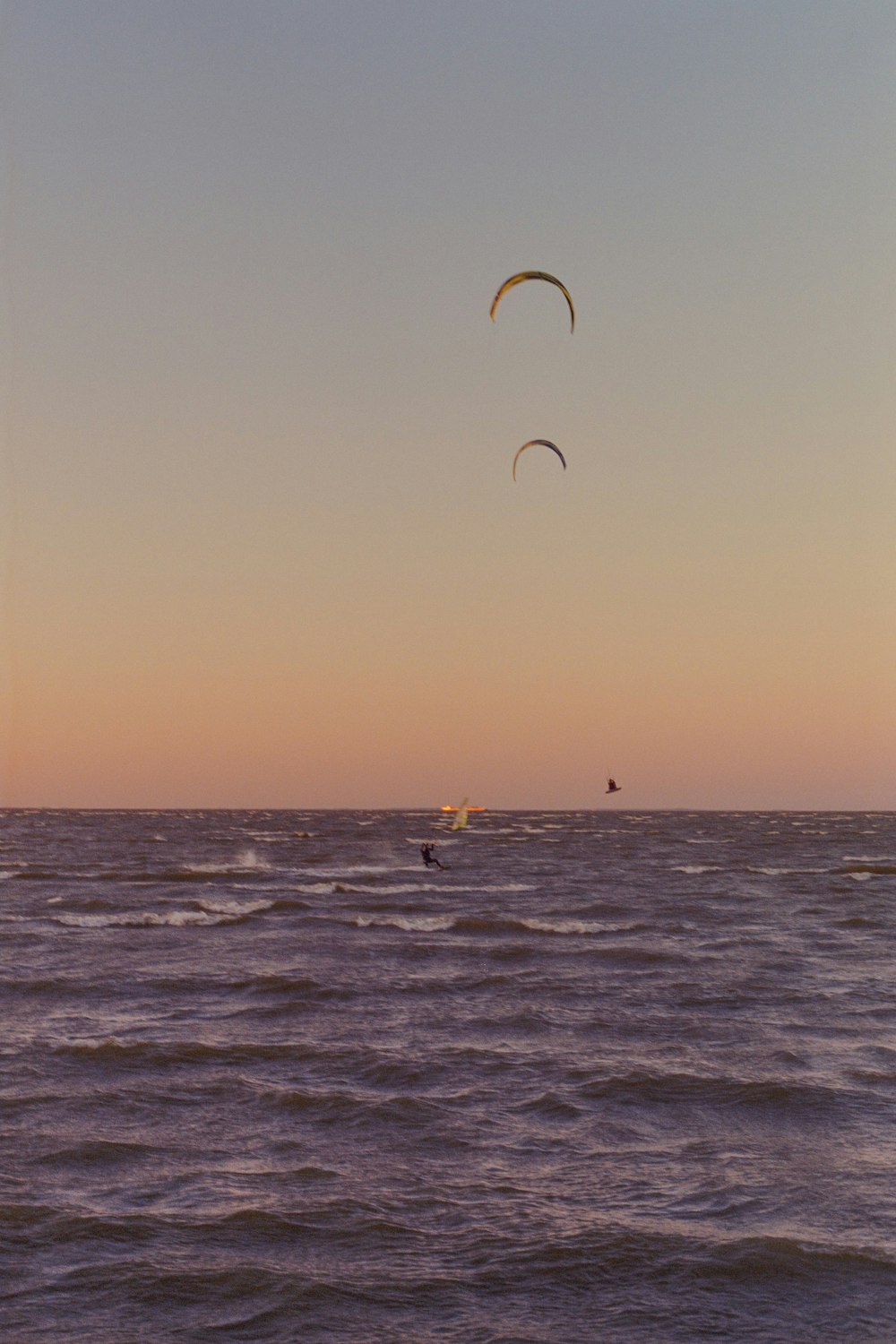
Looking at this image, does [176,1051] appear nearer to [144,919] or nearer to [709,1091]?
[709,1091]

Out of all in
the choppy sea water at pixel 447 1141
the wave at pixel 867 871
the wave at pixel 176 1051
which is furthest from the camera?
the wave at pixel 867 871

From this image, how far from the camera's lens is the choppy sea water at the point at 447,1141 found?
33.3 feet

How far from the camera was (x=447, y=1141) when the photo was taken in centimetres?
1471

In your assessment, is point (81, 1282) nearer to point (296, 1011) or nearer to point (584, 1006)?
point (296, 1011)

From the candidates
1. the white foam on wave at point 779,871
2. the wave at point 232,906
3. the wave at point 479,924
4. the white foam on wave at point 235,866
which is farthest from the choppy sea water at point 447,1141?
the white foam on wave at point 779,871

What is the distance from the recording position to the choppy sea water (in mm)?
10164

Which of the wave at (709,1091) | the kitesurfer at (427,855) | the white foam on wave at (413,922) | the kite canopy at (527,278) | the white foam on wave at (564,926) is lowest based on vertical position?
the white foam on wave at (413,922)

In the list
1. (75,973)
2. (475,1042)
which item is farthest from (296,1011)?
(75,973)

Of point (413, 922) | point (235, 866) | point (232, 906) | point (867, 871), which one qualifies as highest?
point (867, 871)

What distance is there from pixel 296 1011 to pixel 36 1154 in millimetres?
9513

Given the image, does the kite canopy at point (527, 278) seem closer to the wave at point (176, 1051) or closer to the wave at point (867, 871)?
the wave at point (176, 1051)

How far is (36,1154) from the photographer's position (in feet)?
46.0

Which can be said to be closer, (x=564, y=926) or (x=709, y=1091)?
(x=709, y=1091)

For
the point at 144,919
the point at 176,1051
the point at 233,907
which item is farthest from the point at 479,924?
the point at 176,1051
